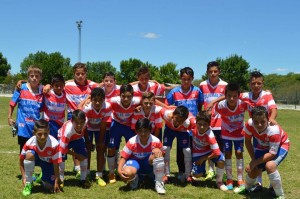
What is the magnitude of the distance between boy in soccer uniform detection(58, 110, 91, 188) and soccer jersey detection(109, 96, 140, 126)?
66 centimetres

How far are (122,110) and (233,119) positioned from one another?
75.4 inches

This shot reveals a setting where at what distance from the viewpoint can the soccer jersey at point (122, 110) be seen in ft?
19.8

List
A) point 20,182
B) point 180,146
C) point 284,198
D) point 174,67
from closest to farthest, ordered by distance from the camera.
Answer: point 284,198
point 20,182
point 180,146
point 174,67

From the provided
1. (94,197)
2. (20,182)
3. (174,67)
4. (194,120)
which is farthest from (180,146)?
(174,67)

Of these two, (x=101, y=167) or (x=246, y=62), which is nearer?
(x=101, y=167)

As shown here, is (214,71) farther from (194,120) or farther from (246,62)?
(246,62)

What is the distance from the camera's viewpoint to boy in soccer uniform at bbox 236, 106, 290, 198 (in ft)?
16.3

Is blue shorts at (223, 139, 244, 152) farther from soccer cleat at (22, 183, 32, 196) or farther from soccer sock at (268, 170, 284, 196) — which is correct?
soccer cleat at (22, 183, 32, 196)

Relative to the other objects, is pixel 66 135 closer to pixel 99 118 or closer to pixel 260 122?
pixel 99 118

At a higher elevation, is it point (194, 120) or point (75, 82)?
point (75, 82)

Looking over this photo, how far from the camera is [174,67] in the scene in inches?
2351

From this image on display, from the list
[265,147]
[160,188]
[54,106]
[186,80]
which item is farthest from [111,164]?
[265,147]

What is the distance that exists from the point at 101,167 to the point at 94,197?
3.50 feet

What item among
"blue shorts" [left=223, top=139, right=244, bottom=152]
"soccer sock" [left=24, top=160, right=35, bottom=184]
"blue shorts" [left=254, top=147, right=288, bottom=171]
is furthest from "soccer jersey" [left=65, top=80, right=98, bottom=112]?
"blue shorts" [left=254, top=147, right=288, bottom=171]
